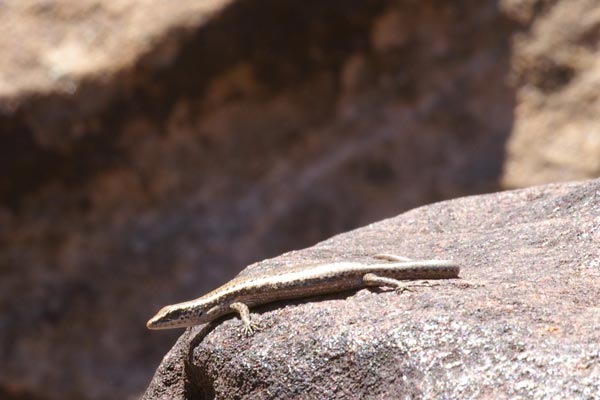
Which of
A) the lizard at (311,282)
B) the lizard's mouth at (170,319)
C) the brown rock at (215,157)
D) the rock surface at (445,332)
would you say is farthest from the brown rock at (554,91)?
the lizard's mouth at (170,319)

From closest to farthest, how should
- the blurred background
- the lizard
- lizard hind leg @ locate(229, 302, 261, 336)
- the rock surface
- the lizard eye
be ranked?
the rock surface → lizard hind leg @ locate(229, 302, 261, 336) → the lizard → the lizard eye → the blurred background

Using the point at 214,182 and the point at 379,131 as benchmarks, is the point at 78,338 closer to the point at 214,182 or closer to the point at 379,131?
the point at 214,182

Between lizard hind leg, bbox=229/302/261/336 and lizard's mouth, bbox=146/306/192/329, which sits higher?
lizard's mouth, bbox=146/306/192/329

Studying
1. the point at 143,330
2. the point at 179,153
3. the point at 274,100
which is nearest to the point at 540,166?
the point at 274,100

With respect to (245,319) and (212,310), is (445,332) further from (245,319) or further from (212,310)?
(212,310)

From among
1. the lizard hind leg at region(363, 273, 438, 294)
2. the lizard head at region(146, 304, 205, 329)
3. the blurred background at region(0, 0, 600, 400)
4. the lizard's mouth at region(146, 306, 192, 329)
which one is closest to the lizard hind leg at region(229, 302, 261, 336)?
the lizard head at region(146, 304, 205, 329)

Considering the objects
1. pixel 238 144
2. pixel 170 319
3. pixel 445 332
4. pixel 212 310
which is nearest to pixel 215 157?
pixel 238 144

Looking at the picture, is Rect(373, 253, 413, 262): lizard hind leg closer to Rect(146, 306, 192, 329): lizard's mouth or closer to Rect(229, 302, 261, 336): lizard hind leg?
Rect(229, 302, 261, 336): lizard hind leg
